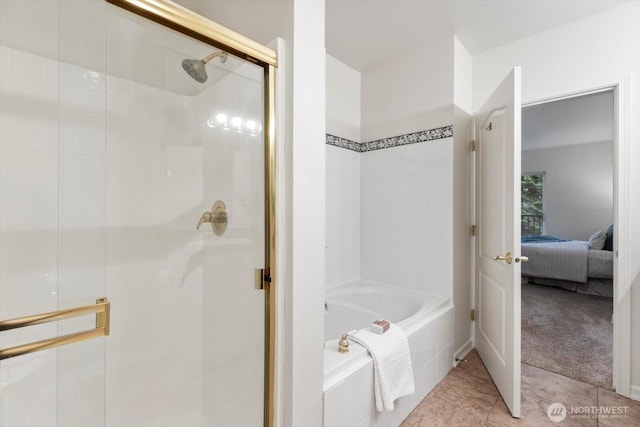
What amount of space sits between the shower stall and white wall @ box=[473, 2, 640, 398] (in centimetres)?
209

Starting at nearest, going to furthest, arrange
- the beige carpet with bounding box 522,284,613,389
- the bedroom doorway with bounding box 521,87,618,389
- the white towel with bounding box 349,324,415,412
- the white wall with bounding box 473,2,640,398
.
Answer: the white towel with bounding box 349,324,415,412 < the white wall with bounding box 473,2,640,398 < the beige carpet with bounding box 522,284,613,389 < the bedroom doorway with bounding box 521,87,618,389

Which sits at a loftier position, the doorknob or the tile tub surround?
the doorknob

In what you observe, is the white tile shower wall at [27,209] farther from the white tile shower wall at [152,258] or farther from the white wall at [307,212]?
the white wall at [307,212]

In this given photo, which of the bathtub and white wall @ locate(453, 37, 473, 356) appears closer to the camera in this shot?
the bathtub

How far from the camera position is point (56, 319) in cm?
76

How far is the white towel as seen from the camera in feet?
4.49

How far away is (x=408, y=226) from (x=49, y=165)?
2.25 metres

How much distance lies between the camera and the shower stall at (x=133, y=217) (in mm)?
959

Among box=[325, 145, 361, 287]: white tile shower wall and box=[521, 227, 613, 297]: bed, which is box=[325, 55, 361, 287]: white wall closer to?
box=[325, 145, 361, 287]: white tile shower wall

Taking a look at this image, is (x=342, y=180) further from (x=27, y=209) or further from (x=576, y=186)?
(x=576, y=186)

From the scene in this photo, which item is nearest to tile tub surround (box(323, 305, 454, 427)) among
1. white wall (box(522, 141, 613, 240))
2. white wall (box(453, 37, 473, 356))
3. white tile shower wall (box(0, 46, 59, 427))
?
white wall (box(453, 37, 473, 356))

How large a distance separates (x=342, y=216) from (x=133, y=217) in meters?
1.59

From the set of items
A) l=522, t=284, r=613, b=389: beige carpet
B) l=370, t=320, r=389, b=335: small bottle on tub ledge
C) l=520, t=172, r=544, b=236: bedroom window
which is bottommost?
l=522, t=284, r=613, b=389: beige carpet

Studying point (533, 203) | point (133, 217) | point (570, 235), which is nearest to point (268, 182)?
point (133, 217)
